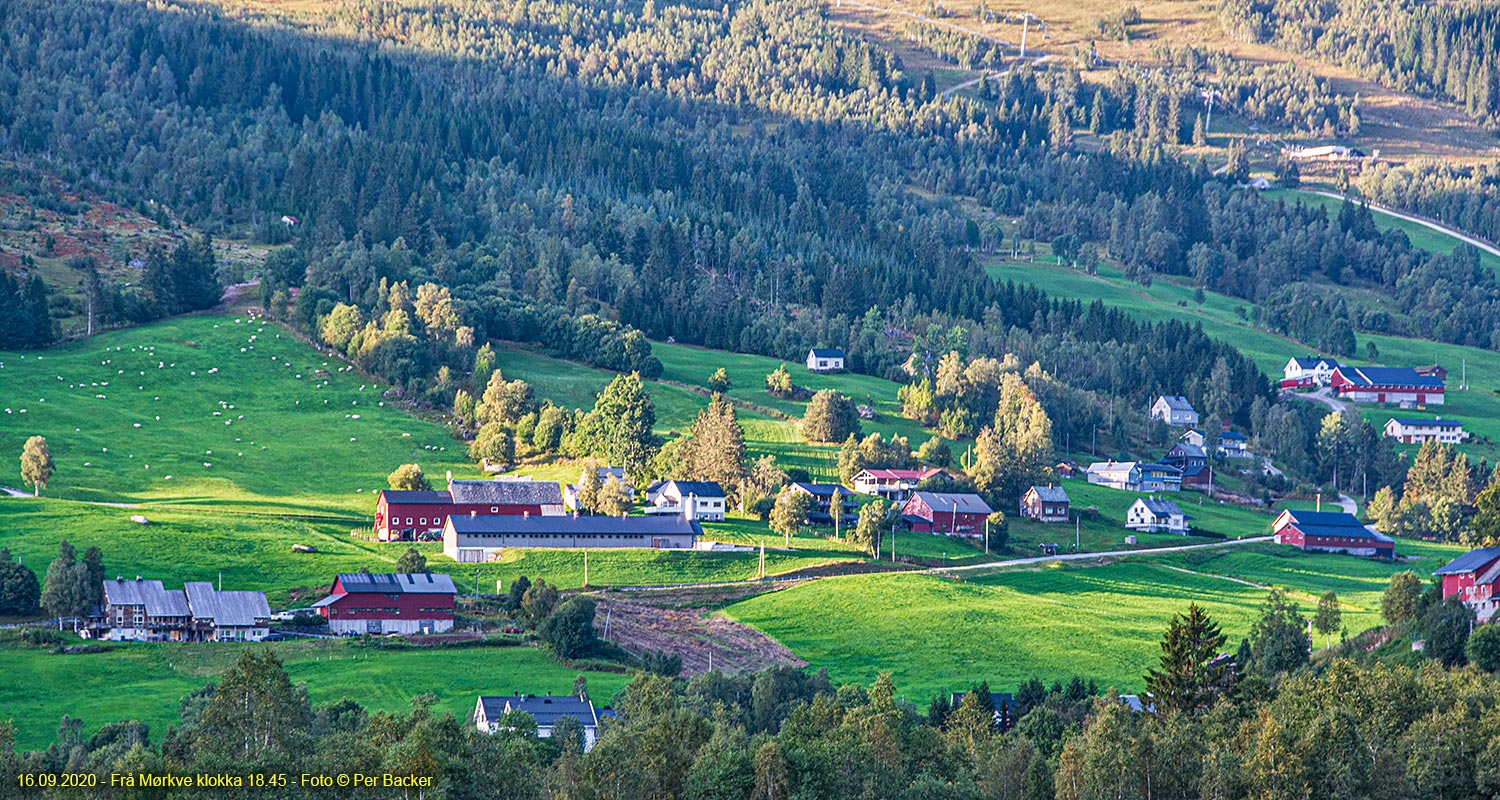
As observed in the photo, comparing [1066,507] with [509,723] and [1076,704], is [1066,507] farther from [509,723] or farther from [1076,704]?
[509,723]

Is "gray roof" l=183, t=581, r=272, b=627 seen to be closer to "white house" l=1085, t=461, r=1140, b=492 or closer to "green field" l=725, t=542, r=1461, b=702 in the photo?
"green field" l=725, t=542, r=1461, b=702

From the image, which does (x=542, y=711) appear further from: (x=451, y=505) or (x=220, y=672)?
(x=451, y=505)

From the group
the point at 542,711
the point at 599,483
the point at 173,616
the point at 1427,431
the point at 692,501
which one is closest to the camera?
the point at 542,711

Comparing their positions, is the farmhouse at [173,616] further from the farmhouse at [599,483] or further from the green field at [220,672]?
the farmhouse at [599,483]

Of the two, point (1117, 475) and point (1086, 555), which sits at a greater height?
point (1086, 555)

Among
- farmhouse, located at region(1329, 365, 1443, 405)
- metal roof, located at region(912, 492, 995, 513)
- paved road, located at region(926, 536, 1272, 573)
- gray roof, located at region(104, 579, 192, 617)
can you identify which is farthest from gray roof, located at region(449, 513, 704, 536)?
farmhouse, located at region(1329, 365, 1443, 405)

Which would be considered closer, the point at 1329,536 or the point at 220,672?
the point at 220,672

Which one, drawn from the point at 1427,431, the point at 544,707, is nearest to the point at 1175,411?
the point at 1427,431
